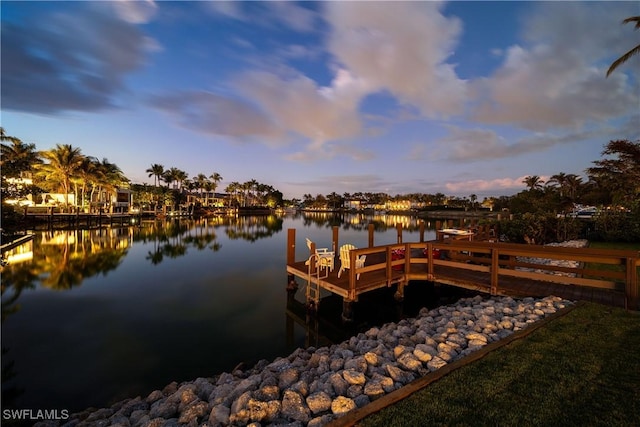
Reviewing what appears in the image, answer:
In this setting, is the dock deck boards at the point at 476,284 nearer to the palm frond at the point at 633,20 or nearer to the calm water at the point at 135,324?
the calm water at the point at 135,324

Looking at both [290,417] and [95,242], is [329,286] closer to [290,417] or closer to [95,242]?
[290,417]

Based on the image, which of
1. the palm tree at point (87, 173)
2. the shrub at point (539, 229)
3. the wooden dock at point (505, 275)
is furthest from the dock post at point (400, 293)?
the palm tree at point (87, 173)

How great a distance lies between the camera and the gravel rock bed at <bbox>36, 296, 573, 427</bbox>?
12.4 ft

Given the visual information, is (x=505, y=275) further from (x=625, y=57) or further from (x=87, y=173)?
(x=87, y=173)

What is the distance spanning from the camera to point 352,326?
884 centimetres

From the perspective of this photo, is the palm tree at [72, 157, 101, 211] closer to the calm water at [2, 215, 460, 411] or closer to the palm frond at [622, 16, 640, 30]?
the calm water at [2, 215, 460, 411]

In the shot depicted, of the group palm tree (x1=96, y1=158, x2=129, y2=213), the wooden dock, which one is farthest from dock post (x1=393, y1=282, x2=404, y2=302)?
palm tree (x1=96, y1=158, x2=129, y2=213)

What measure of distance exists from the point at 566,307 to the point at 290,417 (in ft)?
20.0

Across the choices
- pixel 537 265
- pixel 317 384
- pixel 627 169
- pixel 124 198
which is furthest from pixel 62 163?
pixel 627 169

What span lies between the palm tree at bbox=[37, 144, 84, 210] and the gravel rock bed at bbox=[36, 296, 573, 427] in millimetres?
49510

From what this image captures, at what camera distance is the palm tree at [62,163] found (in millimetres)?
42438

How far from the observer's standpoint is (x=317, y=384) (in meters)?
4.39

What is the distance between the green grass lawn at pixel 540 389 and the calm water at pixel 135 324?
4.88 meters

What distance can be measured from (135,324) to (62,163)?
154 feet
